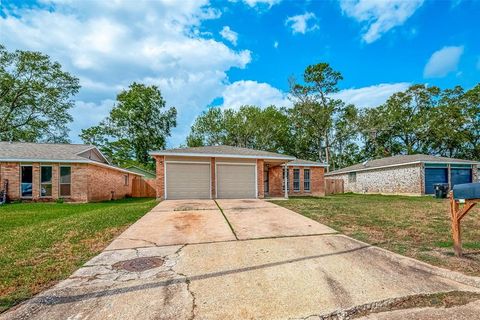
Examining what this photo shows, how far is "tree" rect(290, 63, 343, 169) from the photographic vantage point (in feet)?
106

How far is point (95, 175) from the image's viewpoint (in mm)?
15516

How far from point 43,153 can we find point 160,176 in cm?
718

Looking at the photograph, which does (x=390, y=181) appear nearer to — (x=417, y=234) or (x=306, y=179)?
(x=306, y=179)

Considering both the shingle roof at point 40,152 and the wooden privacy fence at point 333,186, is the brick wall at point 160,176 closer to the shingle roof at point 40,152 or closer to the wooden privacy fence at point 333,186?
the shingle roof at point 40,152

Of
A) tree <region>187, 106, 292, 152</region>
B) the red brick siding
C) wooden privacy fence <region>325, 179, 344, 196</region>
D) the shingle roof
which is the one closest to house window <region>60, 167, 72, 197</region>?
the shingle roof

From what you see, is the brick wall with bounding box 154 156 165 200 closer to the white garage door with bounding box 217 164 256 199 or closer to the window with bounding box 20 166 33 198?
the white garage door with bounding box 217 164 256 199

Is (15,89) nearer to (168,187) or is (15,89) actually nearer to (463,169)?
(168,187)

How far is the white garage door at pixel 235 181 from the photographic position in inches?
573

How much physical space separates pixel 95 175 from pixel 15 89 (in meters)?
19.0

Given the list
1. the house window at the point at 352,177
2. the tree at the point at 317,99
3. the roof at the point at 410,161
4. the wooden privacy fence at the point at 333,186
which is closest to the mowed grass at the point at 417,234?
the roof at the point at 410,161

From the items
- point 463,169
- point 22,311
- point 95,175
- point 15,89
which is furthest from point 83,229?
point 15,89

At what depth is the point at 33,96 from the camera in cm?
2697

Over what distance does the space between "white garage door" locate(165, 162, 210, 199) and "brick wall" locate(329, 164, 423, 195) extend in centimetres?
1588

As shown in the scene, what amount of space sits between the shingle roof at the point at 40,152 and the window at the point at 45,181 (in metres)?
0.65
